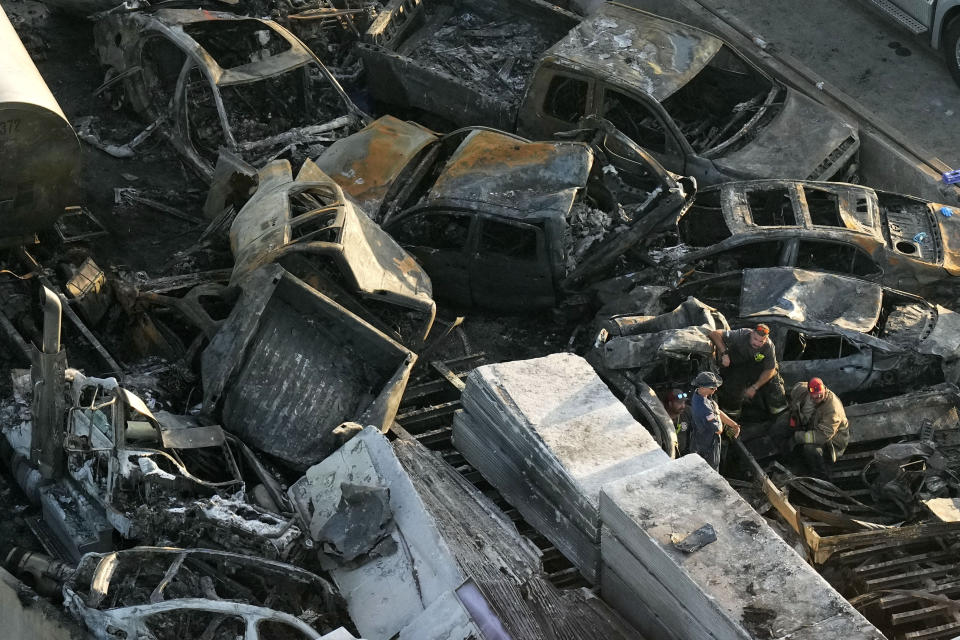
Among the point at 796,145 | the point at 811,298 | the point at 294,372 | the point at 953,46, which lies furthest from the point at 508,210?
the point at 953,46

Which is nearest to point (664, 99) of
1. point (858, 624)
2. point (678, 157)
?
point (678, 157)

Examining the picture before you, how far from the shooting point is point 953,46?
12891mm

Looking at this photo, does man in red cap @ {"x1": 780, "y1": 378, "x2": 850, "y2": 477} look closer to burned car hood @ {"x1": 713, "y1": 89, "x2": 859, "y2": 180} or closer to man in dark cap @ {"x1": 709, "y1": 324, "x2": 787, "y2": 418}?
man in dark cap @ {"x1": 709, "y1": 324, "x2": 787, "y2": 418}

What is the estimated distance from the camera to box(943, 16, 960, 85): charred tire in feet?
41.9

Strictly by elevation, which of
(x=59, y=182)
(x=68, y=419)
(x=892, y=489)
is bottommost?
(x=892, y=489)

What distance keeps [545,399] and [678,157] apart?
152 inches

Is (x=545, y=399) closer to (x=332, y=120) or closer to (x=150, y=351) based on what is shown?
(x=150, y=351)

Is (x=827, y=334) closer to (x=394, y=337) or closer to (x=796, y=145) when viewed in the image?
(x=796, y=145)

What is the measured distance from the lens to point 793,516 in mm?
8094

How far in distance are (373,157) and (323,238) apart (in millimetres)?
2000

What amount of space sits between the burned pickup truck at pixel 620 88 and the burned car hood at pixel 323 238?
2513 mm

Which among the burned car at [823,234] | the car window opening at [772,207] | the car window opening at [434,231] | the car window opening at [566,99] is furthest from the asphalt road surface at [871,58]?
the car window opening at [434,231]

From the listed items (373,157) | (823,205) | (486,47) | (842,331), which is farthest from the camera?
(486,47)

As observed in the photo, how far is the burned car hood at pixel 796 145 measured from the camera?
35.9 ft
